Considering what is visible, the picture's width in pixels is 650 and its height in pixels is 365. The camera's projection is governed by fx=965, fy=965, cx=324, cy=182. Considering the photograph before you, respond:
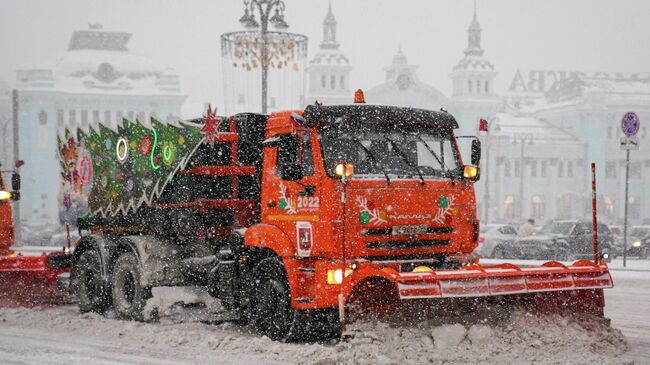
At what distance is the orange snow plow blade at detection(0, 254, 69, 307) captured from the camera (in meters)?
14.4

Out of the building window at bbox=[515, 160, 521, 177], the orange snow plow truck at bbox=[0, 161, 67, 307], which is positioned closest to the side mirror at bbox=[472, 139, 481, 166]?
the orange snow plow truck at bbox=[0, 161, 67, 307]

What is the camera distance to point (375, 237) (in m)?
10.5

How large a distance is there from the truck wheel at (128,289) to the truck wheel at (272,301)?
6.61 ft

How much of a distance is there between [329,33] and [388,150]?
3429 inches

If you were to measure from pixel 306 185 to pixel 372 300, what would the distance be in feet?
5.64

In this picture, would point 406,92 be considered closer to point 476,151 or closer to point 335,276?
point 476,151

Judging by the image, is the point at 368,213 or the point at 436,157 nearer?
the point at 368,213

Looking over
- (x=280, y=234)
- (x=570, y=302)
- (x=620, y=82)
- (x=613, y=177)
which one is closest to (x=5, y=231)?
(x=280, y=234)

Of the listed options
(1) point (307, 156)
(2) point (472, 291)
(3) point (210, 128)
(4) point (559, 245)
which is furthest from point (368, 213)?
(4) point (559, 245)

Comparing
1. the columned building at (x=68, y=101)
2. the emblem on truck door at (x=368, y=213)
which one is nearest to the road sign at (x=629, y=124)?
the emblem on truck door at (x=368, y=213)

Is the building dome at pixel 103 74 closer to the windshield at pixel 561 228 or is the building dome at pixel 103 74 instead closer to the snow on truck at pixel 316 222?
the windshield at pixel 561 228

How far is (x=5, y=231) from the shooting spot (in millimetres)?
15359

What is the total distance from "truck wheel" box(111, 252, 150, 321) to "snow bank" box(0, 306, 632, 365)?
1.17 meters

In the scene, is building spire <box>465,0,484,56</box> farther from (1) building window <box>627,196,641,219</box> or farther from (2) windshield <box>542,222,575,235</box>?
(2) windshield <box>542,222,575,235</box>
